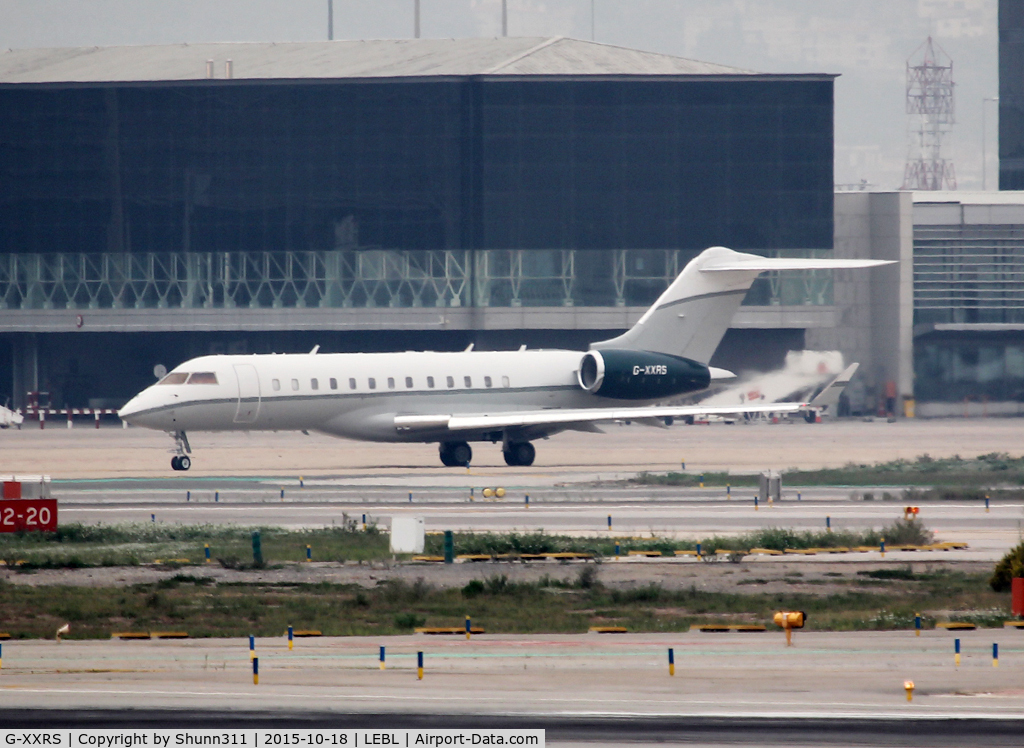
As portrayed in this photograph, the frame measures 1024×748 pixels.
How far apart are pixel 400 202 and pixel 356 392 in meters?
31.5

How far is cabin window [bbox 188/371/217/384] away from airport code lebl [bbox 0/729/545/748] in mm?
28250

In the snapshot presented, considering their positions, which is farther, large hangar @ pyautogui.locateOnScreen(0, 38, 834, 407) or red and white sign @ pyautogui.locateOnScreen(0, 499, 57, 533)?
large hangar @ pyautogui.locateOnScreen(0, 38, 834, 407)

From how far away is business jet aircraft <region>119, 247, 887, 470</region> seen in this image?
41500 mm

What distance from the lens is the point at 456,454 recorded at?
147 feet

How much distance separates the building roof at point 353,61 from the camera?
2921 inches

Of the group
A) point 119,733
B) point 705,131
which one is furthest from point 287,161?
point 119,733

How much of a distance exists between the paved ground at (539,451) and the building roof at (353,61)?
61.7 feet

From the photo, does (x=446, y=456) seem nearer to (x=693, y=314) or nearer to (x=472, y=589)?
(x=693, y=314)

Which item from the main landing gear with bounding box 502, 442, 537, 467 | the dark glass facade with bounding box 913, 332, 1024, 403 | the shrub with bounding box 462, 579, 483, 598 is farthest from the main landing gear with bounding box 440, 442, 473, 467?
the dark glass facade with bounding box 913, 332, 1024, 403

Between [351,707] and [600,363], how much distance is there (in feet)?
101

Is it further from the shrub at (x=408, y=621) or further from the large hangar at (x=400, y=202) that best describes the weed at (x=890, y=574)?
the large hangar at (x=400, y=202)

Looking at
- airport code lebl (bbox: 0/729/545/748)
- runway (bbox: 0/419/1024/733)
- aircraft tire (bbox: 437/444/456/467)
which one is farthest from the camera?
aircraft tire (bbox: 437/444/456/467)

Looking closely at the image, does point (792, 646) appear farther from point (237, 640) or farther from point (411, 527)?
point (411, 527)

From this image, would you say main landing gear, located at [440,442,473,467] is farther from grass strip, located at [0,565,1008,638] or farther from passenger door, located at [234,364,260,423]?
grass strip, located at [0,565,1008,638]
